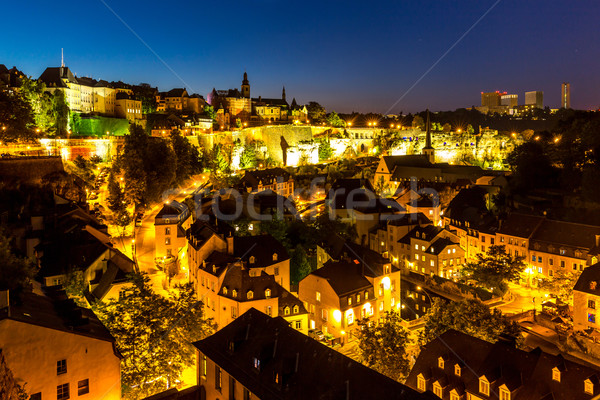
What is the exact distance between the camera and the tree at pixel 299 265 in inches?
1118

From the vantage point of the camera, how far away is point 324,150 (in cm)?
6850

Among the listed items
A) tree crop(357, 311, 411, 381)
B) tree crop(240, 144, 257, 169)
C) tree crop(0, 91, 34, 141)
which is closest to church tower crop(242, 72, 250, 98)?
tree crop(240, 144, 257, 169)

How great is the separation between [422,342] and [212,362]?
10.4 m

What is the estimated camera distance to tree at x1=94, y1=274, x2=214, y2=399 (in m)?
14.3

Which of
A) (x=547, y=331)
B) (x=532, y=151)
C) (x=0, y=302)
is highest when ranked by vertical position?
(x=532, y=151)

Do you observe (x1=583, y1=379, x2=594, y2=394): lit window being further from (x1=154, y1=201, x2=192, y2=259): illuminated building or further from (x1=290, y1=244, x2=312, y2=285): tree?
(x1=154, y1=201, x2=192, y2=259): illuminated building

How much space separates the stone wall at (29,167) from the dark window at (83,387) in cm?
2247

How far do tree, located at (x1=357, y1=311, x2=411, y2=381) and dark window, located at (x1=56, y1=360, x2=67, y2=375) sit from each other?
34.3ft

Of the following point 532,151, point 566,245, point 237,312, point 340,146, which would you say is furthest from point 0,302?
point 340,146

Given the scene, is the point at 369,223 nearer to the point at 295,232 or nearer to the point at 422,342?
the point at 295,232

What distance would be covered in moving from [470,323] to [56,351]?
15419 millimetres

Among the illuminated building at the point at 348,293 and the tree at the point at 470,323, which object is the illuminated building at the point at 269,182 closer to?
the illuminated building at the point at 348,293

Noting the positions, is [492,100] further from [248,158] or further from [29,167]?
[29,167]

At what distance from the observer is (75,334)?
12.4 meters
